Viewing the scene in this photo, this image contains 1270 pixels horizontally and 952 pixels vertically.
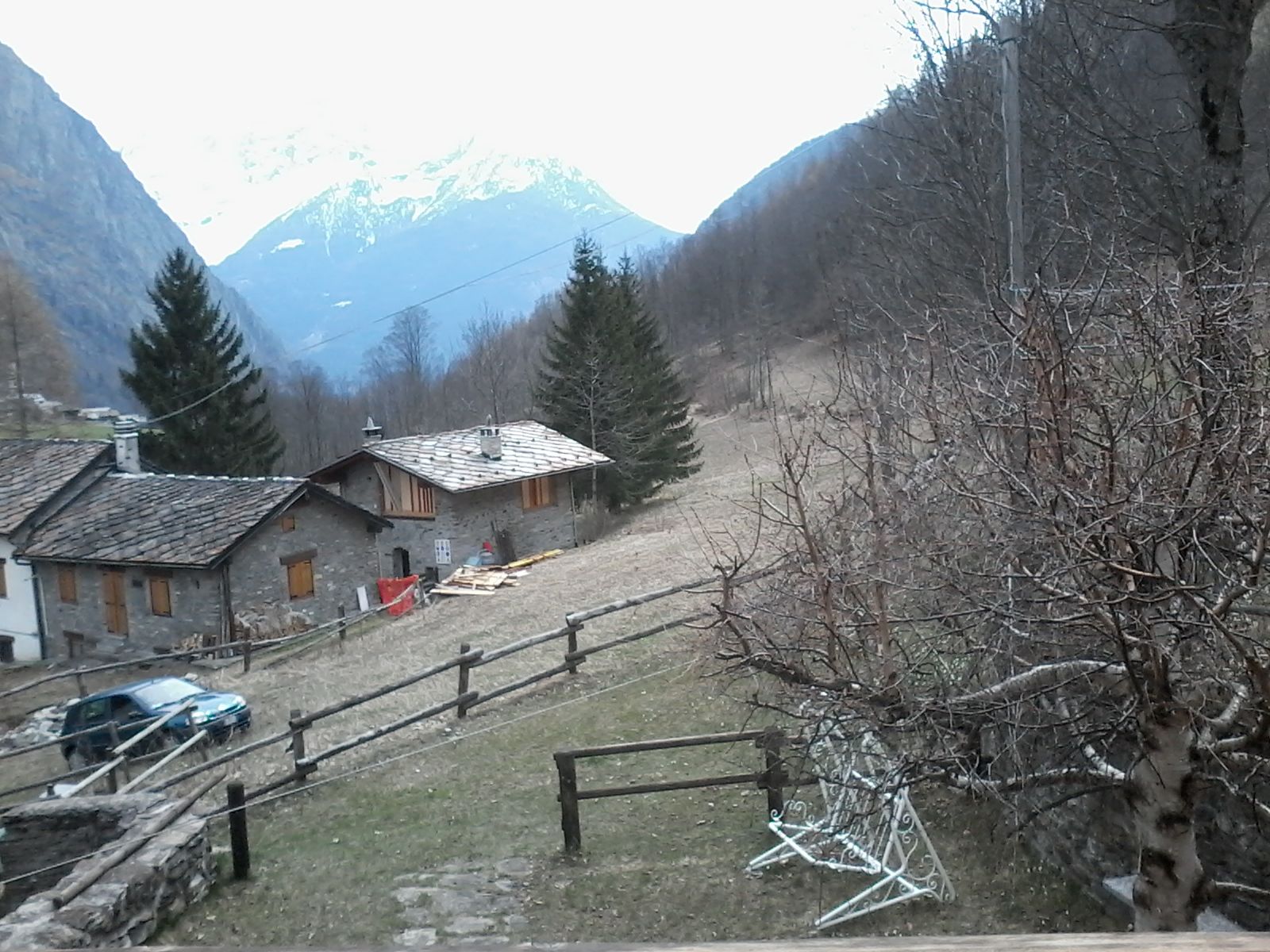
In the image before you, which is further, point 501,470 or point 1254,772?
point 501,470

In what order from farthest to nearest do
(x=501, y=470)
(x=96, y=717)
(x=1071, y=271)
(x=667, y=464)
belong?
1. (x=667, y=464)
2. (x=501, y=470)
3. (x=96, y=717)
4. (x=1071, y=271)

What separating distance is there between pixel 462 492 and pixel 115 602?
8619 millimetres

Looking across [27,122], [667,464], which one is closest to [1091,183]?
[667,464]

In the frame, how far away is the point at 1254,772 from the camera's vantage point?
184 inches

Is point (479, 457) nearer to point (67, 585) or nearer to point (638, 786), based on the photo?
point (67, 585)

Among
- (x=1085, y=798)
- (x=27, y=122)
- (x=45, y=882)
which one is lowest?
(x=45, y=882)

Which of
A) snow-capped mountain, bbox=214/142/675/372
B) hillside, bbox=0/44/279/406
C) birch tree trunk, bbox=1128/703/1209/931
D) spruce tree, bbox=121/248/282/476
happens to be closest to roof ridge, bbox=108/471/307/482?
spruce tree, bbox=121/248/282/476

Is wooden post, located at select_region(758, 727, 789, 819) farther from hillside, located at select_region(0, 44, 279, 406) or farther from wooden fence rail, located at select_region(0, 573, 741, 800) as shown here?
hillside, located at select_region(0, 44, 279, 406)

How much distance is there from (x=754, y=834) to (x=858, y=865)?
1403 millimetres

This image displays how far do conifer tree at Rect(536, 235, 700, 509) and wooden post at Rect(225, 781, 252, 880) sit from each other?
78.0 feet

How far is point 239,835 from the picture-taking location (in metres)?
9.41

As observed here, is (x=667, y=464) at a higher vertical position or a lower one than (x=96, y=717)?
higher

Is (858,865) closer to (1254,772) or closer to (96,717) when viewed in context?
(1254,772)

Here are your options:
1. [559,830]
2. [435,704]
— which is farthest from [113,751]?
[559,830]
